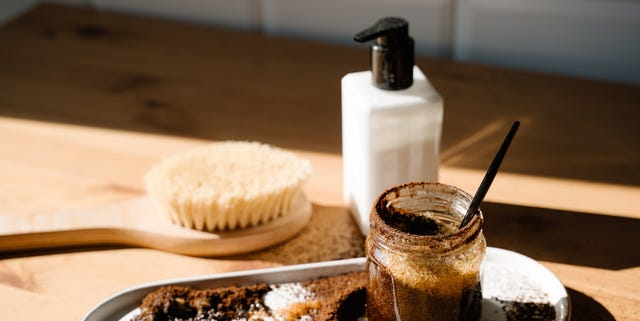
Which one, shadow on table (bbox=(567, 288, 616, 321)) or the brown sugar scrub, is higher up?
the brown sugar scrub

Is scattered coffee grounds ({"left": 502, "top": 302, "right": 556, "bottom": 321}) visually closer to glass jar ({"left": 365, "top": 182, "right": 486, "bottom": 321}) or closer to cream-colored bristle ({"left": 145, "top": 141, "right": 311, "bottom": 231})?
glass jar ({"left": 365, "top": 182, "right": 486, "bottom": 321})

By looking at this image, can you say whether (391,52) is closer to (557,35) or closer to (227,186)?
(227,186)

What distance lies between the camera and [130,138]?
32.2 inches

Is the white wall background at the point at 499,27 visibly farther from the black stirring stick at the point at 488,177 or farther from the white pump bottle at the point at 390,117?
the black stirring stick at the point at 488,177

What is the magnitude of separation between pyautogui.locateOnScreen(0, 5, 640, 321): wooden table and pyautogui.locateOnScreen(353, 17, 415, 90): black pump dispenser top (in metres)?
0.14

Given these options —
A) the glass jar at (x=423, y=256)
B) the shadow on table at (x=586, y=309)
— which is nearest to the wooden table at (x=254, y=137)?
the shadow on table at (x=586, y=309)

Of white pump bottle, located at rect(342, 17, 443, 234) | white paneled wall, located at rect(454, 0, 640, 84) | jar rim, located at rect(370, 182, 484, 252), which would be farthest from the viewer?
white paneled wall, located at rect(454, 0, 640, 84)

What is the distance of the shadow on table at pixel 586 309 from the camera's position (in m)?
0.56

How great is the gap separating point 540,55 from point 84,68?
0.55 meters

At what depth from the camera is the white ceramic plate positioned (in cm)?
56

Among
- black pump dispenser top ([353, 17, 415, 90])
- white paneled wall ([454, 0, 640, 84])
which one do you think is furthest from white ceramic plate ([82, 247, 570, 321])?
white paneled wall ([454, 0, 640, 84])

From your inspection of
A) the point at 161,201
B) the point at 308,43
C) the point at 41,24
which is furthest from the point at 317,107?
the point at 41,24

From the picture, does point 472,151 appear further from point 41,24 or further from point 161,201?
point 41,24

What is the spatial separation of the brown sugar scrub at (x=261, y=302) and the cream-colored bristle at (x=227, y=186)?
0.07 metres
